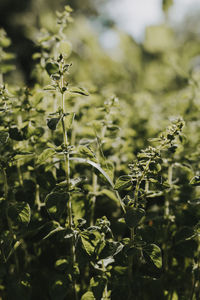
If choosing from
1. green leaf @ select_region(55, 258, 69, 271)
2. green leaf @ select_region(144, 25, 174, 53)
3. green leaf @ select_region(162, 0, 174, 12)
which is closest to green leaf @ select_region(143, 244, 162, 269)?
green leaf @ select_region(55, 258, 69, 271)

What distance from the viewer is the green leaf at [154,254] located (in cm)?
81

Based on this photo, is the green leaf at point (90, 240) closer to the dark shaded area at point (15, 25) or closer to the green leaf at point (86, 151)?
the green leaf at point (86, 151)

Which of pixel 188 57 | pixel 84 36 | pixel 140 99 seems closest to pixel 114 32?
pixel 84 36

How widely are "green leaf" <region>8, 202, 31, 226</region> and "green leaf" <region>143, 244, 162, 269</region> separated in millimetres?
370

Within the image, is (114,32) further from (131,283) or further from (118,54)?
(131,283)

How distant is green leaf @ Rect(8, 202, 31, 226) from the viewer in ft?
2.70

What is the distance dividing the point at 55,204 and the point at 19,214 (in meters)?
0.12

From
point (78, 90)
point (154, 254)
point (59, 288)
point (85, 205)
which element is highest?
point (78, 90)

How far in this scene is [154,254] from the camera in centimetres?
82

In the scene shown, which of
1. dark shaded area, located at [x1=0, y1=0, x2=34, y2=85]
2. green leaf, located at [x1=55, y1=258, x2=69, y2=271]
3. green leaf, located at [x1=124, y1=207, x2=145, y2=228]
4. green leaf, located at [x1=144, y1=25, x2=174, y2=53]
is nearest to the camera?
green leaf, located at [x1=124, y1=207, x2=145, y2=228]

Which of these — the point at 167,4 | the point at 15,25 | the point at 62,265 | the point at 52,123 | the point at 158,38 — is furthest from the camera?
the point at 15,25

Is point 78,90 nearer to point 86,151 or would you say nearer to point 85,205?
point 86,151

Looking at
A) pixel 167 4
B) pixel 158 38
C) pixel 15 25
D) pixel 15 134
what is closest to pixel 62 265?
pixel 15 134

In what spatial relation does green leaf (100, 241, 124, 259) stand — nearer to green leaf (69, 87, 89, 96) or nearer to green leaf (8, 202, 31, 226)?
green leaf (8, 202, 31, 226)
